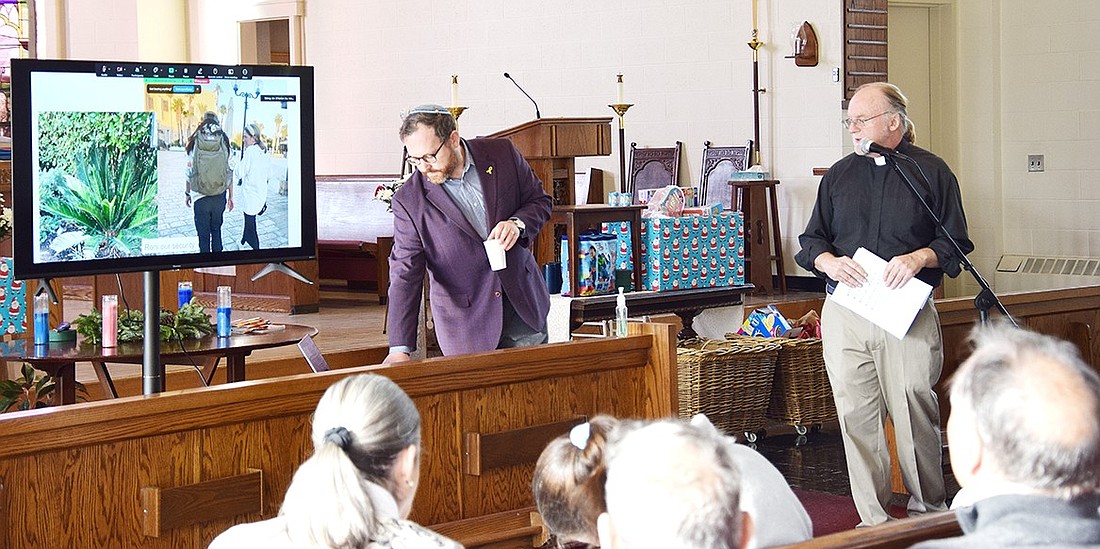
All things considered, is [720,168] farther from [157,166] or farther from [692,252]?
[157,166]

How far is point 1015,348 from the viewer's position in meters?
1.77

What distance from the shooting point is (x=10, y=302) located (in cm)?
505

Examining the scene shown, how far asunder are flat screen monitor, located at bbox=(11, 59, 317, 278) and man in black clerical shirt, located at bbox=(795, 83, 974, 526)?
1.73 m

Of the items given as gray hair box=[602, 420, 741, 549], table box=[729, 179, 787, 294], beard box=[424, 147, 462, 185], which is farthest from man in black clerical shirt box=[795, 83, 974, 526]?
table box=[729, 179, 787, 294]

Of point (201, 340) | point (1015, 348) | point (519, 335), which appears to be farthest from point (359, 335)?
point (1015, 348)

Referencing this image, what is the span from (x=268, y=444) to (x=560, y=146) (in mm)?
4210

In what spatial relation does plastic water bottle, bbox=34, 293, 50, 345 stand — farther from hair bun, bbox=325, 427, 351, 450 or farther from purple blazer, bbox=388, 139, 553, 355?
hair bun, bbox=325, 427, 351, 450

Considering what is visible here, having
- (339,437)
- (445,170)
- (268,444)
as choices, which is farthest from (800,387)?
(339,437)

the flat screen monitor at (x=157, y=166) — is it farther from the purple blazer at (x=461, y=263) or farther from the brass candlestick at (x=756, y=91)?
the brass candlestick at (x=756, y=91)

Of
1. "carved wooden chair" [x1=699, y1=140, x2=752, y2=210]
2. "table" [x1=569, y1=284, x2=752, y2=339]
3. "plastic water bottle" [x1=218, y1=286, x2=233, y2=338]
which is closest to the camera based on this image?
"plastic water bottle" [x1=218, y1=286, x2=233, y2=338]

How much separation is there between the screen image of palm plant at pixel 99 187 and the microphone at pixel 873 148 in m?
2.05

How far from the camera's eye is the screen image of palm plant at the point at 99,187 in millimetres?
3381

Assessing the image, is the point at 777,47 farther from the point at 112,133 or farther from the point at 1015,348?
the point at 1015,348

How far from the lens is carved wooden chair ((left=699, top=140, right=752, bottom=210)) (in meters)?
9.78
